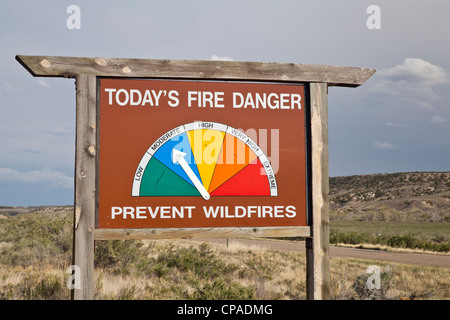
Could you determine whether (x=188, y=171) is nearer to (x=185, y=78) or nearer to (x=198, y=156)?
(x=198, y=156)

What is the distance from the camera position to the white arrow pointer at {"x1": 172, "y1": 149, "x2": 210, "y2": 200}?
17.8 ft

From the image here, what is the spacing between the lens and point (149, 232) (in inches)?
207

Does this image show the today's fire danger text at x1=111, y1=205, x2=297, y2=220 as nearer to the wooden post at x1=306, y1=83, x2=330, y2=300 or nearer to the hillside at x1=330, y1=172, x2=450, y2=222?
the wooden post at x1=306, y1=83, x2=330, y2=300

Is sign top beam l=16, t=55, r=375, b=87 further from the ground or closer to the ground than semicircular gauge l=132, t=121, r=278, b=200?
further from the ground

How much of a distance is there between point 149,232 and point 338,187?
86982 mm

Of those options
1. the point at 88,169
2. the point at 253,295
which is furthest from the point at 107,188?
the point at 253,295

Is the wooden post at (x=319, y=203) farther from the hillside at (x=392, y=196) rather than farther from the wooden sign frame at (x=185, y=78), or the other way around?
the hillside at (x=392, y=196)

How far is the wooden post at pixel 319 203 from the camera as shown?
18.4 ft

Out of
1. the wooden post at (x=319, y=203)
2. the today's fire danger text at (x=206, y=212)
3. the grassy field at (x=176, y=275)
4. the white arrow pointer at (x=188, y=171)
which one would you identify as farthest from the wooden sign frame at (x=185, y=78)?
the grassy field at (x=176, y=275)

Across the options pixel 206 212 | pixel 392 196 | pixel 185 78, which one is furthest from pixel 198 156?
pixel 392 196

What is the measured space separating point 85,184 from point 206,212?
60.1 inches

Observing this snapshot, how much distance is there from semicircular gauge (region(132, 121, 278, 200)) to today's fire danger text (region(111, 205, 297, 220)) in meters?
0.17

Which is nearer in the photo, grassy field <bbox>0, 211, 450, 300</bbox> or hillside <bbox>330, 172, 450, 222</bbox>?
grassy field <bbox>0, 211, 450, 300</bbox>

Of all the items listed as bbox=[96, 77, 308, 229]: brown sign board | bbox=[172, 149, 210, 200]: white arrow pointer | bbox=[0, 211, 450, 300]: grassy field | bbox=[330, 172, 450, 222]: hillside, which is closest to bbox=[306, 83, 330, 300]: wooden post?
bbox=[96, 77, 308, 229]: brown sign board
